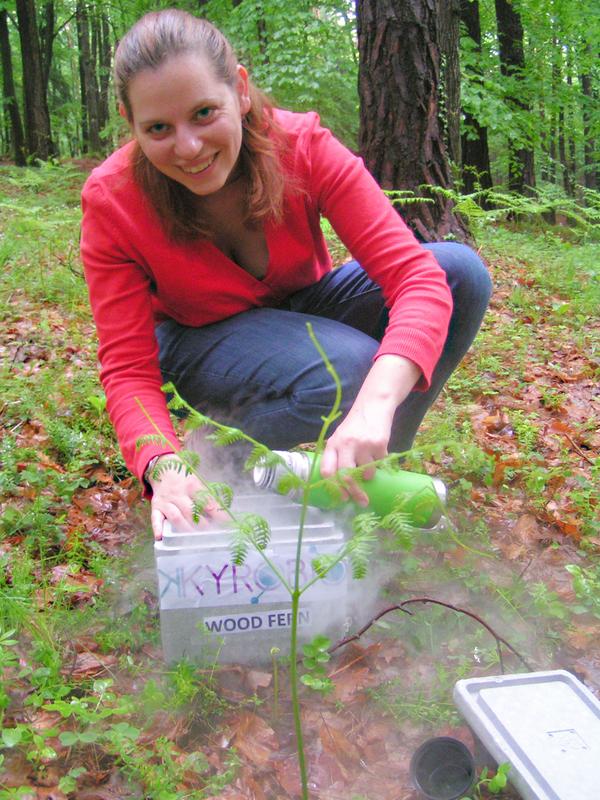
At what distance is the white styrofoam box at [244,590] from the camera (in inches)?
62.6

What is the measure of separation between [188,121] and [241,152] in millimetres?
305

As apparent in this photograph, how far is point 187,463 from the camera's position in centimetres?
128

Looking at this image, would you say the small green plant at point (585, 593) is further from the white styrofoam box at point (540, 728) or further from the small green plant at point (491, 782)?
the small green plant at point (491, 782)

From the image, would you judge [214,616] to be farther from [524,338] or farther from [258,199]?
[524,338]

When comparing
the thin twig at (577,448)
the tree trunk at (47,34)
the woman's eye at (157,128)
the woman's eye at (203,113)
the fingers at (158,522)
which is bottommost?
the thin twig at (577,448)

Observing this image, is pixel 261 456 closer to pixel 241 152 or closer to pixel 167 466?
pixel 167 466

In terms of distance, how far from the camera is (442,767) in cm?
142

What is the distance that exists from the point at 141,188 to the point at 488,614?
1.58 metres

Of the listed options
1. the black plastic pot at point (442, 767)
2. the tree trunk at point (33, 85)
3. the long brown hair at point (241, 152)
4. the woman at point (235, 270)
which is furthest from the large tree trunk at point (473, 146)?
the black plastic pot at point (442, 767)

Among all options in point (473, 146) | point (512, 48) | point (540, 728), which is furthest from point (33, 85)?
point (540, 728)

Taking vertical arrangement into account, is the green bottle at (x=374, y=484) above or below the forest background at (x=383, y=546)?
above

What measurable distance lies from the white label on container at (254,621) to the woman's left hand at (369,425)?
37 centimetres

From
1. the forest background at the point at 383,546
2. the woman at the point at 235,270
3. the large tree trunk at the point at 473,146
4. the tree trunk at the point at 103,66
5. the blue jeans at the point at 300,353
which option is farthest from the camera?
the tree trunk at the point at 103,66

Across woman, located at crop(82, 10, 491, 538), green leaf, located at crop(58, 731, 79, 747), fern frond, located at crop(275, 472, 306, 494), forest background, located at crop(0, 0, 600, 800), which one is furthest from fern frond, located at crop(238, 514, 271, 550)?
green leaf, located at crop(58, 731, 79, 747)
